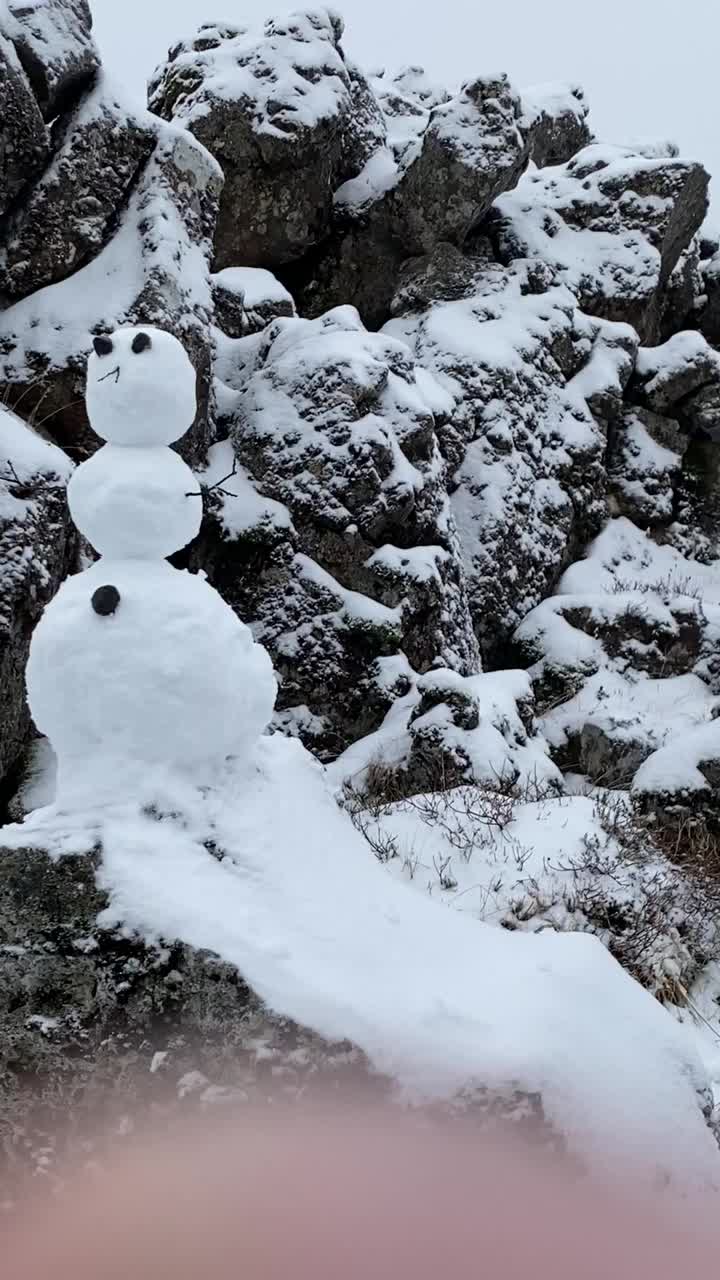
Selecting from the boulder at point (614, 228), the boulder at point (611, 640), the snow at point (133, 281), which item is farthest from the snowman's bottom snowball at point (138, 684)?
the boulder at point (614, 228)

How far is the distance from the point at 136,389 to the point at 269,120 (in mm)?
9904

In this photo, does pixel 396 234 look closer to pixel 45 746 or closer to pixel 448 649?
pixel 448 649

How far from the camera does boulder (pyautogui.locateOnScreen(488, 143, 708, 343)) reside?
14.8 meters

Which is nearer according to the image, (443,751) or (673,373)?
(443,751)

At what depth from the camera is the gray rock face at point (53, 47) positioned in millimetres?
8391

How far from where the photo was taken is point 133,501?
385 cm

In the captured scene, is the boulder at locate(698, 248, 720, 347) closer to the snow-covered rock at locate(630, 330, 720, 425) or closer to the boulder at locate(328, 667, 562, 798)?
the snow-covered rock at locate(630, 330, 720, 425)

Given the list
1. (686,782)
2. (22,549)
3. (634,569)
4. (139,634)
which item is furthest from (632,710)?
(139,634)

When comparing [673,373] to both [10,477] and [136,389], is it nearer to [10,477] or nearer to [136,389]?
[10,477]

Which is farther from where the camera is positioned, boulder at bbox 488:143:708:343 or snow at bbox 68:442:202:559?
boulder at bbox 488:143:708:343

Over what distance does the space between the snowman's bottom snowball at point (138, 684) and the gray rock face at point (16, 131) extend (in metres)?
6.17

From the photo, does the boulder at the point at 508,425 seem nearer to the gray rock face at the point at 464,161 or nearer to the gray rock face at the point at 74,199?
the gray rock face at the point at 464,161

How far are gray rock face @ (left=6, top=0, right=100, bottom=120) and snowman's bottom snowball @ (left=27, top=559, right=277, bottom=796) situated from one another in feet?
21.9

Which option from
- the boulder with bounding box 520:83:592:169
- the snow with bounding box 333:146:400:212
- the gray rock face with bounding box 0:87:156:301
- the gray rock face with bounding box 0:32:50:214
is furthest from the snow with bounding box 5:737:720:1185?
the boulder with bounding box 520:83:592:169
